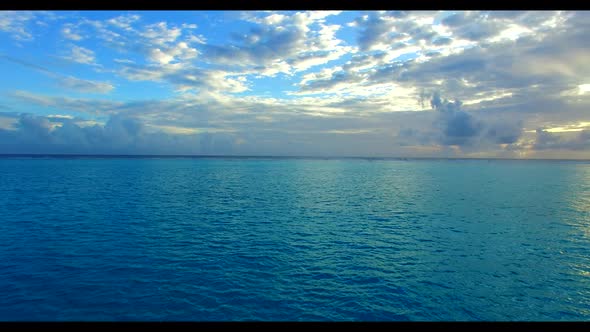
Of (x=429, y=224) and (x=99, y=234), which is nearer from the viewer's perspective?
(x=99, y=234)

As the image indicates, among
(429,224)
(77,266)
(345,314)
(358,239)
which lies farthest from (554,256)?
(77,266)

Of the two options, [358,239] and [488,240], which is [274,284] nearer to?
[358,239]

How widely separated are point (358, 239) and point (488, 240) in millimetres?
17839

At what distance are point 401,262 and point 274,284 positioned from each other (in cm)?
1428

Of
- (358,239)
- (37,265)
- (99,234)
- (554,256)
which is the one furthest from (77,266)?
(554,256)

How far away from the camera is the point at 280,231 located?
45406mm

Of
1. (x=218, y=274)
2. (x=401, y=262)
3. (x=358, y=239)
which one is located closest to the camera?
(x=218, y=274)

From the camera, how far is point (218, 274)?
28.9m
